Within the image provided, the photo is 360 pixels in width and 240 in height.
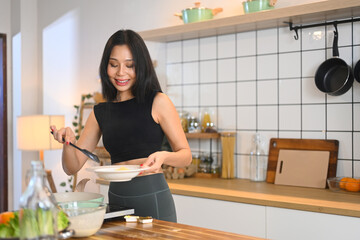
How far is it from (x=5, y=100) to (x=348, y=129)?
122 inches

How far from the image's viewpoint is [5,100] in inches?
168

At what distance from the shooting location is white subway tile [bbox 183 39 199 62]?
3.13 meters

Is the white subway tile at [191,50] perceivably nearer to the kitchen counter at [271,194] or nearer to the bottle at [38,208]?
the kitchen counter at [271,194]

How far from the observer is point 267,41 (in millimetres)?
2773

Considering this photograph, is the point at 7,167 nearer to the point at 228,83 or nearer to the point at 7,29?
the point at 7,29

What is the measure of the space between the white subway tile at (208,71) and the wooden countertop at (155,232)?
1666 millimetres

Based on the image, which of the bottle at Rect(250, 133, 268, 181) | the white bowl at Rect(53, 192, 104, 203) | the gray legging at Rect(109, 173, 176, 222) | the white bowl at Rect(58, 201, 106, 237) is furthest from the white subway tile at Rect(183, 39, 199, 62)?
the white bowl at Rect(58, 201, 106, 237)

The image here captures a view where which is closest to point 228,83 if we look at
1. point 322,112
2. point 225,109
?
point 225,109

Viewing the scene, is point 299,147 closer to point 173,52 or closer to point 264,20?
point 264,20

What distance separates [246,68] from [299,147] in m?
0.60

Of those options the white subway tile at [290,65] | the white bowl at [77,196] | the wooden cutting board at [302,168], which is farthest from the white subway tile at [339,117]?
the white bowl at [77,196]

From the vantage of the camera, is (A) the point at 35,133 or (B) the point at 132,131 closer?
(B) the point at 132,131

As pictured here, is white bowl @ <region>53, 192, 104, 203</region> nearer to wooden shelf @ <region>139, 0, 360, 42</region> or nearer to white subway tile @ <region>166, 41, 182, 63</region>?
wooden shelf @ <region>139, 0, 360, 42</region>

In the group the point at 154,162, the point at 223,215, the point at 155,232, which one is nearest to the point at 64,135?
the point at 154,162
